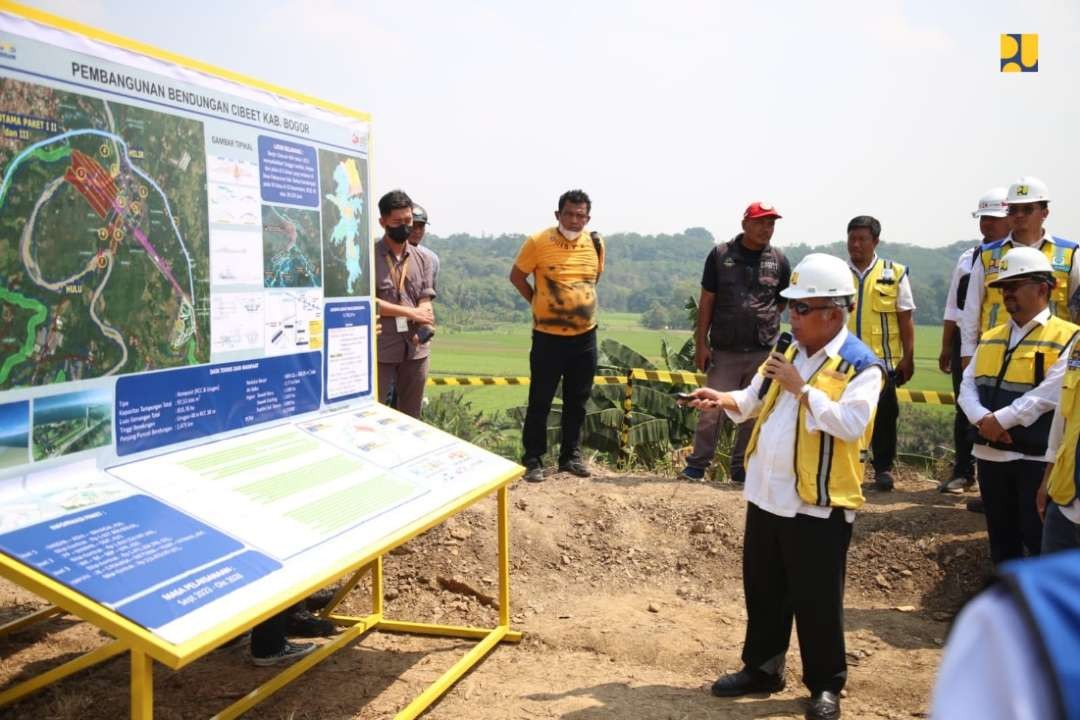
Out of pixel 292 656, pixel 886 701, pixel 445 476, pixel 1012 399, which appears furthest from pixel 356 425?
pixel 1012 399

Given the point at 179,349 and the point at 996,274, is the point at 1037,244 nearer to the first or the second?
the point at 996,274

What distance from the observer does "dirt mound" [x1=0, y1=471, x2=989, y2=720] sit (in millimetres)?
4078

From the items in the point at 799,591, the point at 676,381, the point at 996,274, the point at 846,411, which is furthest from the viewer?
the point at 676,381

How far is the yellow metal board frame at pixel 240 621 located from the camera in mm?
2242

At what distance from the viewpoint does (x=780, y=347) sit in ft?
12.5

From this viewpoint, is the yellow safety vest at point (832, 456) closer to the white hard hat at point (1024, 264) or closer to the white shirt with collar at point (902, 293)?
the white hard hat at point (1024, 264)

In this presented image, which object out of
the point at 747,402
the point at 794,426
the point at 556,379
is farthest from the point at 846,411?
the point at 556,379

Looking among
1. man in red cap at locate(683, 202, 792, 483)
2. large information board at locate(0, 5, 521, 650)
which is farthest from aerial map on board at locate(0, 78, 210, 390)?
man in red cap at locate(683, 202, 792, 483)

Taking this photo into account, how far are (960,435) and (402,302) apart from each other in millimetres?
4472

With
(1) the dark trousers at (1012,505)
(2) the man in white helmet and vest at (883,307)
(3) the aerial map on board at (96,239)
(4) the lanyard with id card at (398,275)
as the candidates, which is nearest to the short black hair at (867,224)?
(2) the man in white helmet and vest at (883,307)

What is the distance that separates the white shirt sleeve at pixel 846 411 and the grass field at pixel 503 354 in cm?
996

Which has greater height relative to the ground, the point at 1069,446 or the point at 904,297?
the point at 904,297

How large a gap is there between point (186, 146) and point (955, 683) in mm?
3190

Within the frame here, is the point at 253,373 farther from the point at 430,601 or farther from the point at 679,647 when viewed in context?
the point at 679,647
